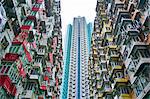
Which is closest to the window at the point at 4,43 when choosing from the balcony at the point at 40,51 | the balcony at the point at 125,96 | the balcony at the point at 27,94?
the balcony at the point at 27,94

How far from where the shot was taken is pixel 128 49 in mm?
30297

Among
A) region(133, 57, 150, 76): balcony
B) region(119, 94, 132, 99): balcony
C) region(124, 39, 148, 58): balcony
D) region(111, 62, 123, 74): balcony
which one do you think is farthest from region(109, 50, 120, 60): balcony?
region(133, 57, 150, 76): balcony

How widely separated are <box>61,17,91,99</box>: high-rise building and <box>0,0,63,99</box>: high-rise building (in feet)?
156

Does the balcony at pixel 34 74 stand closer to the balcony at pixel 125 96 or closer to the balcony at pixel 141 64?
the balcony at pixel 125 96

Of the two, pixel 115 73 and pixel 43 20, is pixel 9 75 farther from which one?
pixel 43 20

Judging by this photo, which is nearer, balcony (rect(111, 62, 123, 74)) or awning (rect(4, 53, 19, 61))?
awning (rect(4, 53, 19, 61))

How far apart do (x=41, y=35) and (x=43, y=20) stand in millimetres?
2480

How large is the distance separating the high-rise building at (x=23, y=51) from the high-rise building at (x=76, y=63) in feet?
156

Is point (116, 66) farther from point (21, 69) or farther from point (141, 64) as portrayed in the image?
point (21, 69)

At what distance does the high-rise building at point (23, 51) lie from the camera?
2474 cm

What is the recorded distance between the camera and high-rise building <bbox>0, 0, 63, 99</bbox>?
974 inches

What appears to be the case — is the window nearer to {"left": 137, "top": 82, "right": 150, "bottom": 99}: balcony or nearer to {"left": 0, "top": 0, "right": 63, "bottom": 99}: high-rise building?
{"left": 0, "top": 0, "right": 63, "bottom": 99}: high-rise building

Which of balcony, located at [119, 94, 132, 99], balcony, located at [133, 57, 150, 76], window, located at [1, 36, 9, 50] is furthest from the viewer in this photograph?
balcony, located at [119, 94, 132, 99]

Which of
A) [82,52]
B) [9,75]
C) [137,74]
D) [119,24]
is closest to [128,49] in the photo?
[137,74]
